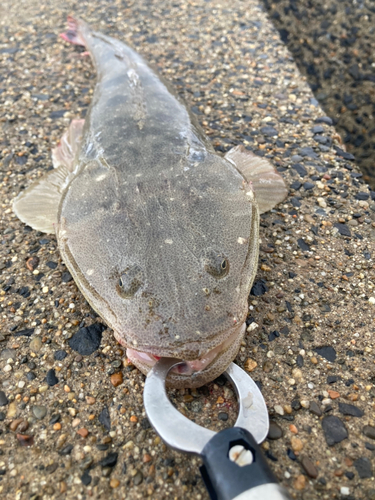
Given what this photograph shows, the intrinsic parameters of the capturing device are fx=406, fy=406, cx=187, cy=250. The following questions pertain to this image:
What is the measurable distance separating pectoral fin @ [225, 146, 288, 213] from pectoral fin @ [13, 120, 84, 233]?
4.37ft

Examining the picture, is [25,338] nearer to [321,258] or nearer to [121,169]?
[121,169]

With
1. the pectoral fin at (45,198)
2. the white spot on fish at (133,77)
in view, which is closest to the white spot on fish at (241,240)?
the pectoral fin at (45,198)

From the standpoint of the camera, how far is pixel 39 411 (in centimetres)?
217

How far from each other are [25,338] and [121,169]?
1.22 meters

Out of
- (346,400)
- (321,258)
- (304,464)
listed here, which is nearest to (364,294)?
(321,258)

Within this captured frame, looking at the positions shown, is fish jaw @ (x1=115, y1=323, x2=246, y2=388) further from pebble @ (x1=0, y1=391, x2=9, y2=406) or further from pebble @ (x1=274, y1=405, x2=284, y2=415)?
pebble @ (x1=0, y1=391, x2=9, y2=406)

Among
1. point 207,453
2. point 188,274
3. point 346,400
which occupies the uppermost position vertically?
point 188,274

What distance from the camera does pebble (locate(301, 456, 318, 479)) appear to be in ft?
6.20

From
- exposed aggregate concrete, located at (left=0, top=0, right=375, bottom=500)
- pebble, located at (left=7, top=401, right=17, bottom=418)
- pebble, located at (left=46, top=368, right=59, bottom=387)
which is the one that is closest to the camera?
exposed aggregate concrete, located at (left=0, top=0, right=375, bottom=500)

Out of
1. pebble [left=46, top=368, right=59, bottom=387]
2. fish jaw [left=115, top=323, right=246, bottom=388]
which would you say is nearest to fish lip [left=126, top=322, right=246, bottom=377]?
fish jaw [left=115, top=323, right=246, bottom=388]

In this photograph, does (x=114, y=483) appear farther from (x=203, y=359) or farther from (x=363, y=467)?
(x=363, y=467)

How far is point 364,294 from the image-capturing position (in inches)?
103

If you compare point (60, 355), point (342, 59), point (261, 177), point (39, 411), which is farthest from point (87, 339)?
point (342, 59)

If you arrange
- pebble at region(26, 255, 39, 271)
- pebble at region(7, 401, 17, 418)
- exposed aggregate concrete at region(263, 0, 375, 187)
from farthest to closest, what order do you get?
exposed aggregate concrete at region(263, 0, 375, 187) → pebble at region(26, 255, 39, 271) → pebble at region(7, 401, 17, 418)
